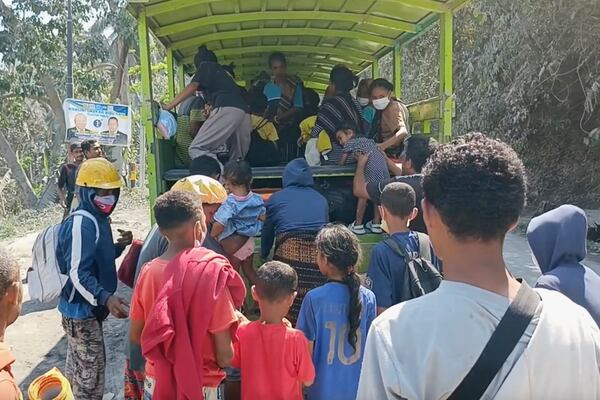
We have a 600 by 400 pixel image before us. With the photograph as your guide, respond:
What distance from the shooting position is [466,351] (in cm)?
110

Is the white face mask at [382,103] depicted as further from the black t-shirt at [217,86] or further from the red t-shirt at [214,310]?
the red t-shirt at [214,310]

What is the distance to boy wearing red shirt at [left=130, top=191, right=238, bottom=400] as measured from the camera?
2.17 meters

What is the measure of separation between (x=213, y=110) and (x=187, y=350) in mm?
3183

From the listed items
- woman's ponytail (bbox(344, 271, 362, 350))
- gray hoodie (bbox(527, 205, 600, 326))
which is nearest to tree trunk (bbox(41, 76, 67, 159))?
woman's ponytail (bbox(344, 271, 362, 350))

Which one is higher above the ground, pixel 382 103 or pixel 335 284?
pixel 382 103

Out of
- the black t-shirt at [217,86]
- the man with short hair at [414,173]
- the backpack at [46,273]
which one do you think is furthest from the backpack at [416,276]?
the black t-shirt at [217,86]

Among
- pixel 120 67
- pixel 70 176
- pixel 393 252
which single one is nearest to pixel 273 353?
pixel 393 252

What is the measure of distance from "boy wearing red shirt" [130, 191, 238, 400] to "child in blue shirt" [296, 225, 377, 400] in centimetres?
47

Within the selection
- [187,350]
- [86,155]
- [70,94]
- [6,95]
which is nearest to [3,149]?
[6,95]

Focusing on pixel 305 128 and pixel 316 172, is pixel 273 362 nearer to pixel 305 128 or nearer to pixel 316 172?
pixel 316 172

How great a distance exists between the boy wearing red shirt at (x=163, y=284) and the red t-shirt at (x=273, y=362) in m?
0.20

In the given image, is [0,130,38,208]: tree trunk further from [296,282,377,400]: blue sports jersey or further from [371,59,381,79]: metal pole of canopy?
[296,282,377,400]: blue sports jersey

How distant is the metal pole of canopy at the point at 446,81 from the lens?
16.6ft

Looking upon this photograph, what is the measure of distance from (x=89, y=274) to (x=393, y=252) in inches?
65.6
